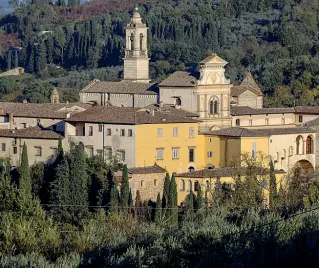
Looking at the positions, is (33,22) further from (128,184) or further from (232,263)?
(232,263)

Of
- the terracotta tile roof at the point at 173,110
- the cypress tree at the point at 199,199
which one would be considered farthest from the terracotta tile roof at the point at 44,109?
the cypress tree at the point at 199,199

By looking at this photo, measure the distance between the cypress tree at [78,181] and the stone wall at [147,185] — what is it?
175 centimetres

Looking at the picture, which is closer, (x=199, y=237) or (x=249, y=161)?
(x=199, y=237)

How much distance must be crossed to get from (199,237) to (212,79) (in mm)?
Result: 28740

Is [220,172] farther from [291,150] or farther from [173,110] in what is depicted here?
[291,150]

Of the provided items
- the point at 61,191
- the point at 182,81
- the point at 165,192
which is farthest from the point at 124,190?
the point at 182,81

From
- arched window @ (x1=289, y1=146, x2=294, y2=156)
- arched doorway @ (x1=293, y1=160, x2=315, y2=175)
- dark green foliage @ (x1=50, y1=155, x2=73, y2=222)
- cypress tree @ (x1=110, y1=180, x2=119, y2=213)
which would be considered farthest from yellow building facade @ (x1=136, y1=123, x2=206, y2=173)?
cypress tree @ (x1=110, y1=180, x2=119, y2=213)

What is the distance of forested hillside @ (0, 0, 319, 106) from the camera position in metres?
72.8

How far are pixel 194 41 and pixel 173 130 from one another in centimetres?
4474

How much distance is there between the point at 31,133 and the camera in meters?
47.6

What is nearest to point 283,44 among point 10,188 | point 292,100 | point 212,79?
point 292,100

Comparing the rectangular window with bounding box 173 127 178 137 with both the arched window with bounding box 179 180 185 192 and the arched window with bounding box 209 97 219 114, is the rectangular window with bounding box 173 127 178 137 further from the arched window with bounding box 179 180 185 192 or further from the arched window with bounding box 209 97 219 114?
the arched window with bounding box 209 97 219 114

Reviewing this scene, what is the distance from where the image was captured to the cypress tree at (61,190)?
39.6 metres

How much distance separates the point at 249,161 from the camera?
44.4m
